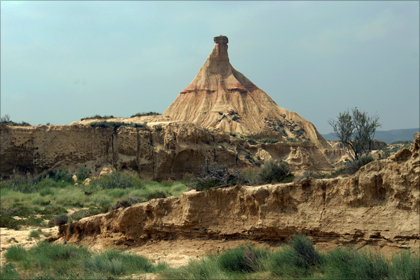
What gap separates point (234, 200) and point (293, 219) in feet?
4.30

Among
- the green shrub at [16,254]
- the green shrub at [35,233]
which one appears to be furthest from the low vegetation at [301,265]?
the green shrub at [35,233]

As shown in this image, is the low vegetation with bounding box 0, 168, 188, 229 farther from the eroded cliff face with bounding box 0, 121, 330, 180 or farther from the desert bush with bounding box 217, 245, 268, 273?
the desert bush with bounding box 217, 245, 268, 273

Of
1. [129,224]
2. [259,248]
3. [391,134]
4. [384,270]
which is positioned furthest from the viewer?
[391,134]

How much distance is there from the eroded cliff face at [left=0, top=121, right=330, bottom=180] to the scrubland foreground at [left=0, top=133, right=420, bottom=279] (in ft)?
52.0

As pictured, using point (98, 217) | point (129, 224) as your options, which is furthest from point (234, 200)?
point (98, 217)

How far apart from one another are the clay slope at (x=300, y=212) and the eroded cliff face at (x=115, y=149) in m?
17.2

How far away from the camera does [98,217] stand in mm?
8828

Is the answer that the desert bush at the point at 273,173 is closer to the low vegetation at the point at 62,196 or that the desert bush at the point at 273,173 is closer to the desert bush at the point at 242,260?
the desert bush at the point at 242,260

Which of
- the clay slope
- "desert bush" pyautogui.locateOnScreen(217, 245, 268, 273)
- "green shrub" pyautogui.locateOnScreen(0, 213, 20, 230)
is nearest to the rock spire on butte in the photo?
"green shrub" pyautogui.locateOnScreen(0, 213, 20, 230)

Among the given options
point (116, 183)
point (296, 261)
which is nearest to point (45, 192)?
point (116, 183)

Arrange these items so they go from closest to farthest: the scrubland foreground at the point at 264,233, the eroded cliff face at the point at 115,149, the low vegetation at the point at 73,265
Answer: the scrubland foreground at the point at 264,233 → the low vegetation at the point at 73,265 → the eroded cliff face at the point at 115,149

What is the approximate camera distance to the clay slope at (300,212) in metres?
4.73

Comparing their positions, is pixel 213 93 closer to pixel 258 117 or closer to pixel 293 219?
pixel 258 117

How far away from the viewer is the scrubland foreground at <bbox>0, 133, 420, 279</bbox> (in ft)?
15.1
